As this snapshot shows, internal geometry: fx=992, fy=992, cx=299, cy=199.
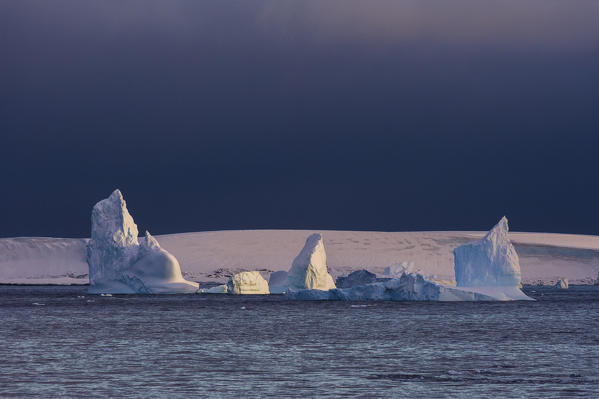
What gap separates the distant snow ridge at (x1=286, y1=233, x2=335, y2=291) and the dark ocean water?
53.2ft

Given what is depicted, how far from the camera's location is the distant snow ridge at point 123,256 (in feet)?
253

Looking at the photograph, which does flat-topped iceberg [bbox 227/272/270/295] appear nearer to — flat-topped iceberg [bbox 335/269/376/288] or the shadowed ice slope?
flat-topped iceberg [bbox 335/269/376/288]

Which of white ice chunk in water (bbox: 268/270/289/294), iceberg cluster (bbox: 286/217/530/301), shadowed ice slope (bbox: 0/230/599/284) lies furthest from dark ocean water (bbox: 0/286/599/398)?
shadowed ice slope (bbox: 0/230/599/284)

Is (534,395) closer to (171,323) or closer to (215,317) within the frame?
(171,323)

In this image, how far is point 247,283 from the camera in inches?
3346

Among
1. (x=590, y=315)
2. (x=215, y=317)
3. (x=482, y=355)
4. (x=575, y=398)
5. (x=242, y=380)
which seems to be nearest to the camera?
(x=575, y=398)

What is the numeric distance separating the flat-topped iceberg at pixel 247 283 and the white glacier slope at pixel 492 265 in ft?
71.3

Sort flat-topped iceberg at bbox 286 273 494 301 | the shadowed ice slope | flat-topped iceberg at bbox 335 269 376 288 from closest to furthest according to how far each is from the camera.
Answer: flat-topped iceberg at bbox 286 273 494 301 → flat-topped iceberg at bbox 335 269 376 288 → the shadowed ice slope

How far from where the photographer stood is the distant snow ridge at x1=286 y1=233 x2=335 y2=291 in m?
72.9

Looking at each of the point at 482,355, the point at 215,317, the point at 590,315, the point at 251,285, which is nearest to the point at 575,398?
the point at 482,355

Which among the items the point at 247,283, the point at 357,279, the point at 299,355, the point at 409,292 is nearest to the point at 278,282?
the point at 247,283

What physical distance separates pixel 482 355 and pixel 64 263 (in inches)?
5607

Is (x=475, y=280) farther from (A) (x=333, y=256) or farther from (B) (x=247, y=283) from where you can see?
(A) (x=333, y=256)

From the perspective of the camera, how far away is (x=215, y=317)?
183 ft
